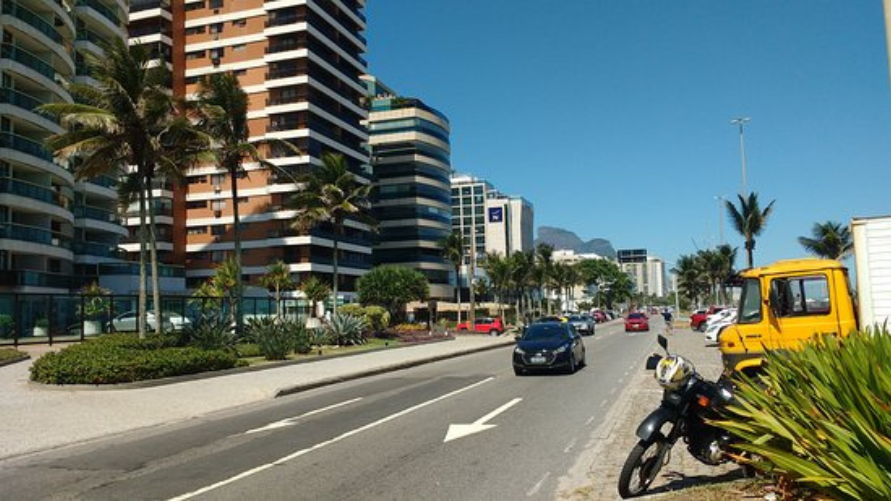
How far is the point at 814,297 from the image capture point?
1072 centimetres

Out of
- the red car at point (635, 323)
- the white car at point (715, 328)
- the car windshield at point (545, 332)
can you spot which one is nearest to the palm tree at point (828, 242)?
the red car at point (635, 323)

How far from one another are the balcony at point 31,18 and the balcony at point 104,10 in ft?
26.8

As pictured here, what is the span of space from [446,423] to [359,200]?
36.4 metres

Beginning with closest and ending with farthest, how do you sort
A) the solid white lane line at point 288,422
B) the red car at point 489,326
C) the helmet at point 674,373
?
1. the helmet at point 674,373
2. the solid white lane line at point 288,422
3. the red car at point 489,326

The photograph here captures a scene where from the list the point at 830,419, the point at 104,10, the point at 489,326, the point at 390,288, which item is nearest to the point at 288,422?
the point at 830,419

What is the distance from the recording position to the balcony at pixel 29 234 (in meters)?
40.3

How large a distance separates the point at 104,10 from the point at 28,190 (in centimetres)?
2128

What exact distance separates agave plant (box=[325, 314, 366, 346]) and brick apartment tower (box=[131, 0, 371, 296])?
1475 inches

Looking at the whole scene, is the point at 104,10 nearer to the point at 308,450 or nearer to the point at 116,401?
the point at 116,401

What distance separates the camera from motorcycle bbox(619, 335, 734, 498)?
6.55m

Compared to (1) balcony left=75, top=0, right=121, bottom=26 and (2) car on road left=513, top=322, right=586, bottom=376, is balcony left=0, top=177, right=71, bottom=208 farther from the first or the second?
(2) car on road left=513, top=322, right=586, bottom=376

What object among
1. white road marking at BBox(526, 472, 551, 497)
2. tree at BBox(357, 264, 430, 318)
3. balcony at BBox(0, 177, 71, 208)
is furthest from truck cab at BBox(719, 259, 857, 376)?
tree at BBox(357, 264, 430, 318)

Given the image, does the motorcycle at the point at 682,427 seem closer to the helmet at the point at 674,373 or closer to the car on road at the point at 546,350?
the helmet at the point at 674,373

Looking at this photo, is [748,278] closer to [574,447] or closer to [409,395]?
[574,447]
